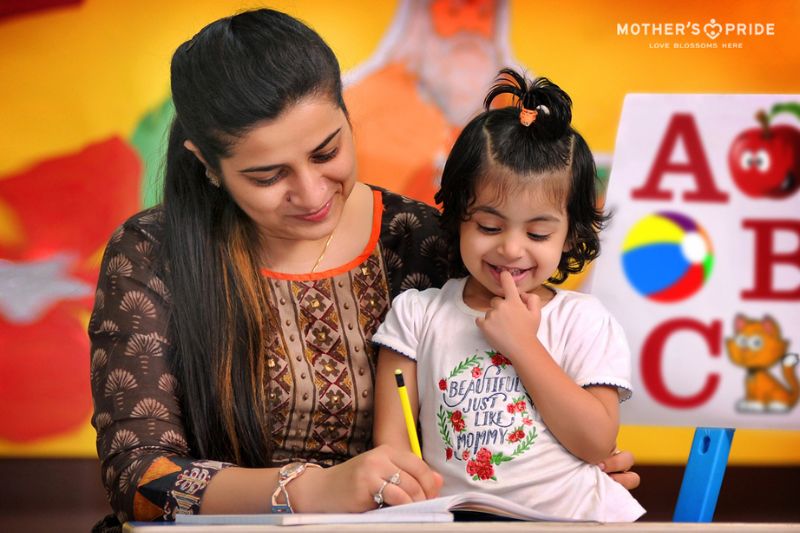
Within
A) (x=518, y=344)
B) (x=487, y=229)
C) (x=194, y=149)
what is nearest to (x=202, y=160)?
(x=194, y=149)

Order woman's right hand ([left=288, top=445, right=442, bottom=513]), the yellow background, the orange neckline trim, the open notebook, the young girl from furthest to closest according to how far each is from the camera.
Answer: the yellow background
the orange neckline trim
the young girl
woman's right hand ([left=288, top=445, right=442, bottom=513])
the open notebook

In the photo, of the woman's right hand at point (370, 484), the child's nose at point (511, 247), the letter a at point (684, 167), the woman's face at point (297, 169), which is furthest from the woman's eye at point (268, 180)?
the letter a at point (684, 167)

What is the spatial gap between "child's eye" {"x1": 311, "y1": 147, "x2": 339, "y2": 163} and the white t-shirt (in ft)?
0.90

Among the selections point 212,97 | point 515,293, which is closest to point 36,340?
point 212,97

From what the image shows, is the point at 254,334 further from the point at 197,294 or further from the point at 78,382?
the point at 78,382

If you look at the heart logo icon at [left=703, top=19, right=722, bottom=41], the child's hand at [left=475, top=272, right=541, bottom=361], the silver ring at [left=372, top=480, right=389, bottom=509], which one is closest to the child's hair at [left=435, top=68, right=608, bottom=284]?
the child's hand at [left=475, top=272, right=541, bottom=361]

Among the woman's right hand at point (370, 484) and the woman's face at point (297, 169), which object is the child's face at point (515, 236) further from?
the woman's right hand at point (370, 484)

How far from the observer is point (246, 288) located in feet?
5.69

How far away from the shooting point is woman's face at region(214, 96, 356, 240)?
158 cm

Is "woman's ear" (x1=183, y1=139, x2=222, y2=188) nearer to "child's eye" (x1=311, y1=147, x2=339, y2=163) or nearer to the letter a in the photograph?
"child's eye" (x1=311, y1=147, x2=339, y2=163)

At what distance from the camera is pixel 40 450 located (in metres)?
2.79

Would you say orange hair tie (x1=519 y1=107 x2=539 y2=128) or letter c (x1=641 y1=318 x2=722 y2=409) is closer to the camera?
orange hair tie (x1=519 y1=107 x2=539 y2=128)

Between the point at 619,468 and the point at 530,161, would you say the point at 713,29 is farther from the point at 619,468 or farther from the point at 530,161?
the point at 619,468

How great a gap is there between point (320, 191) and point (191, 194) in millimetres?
261
